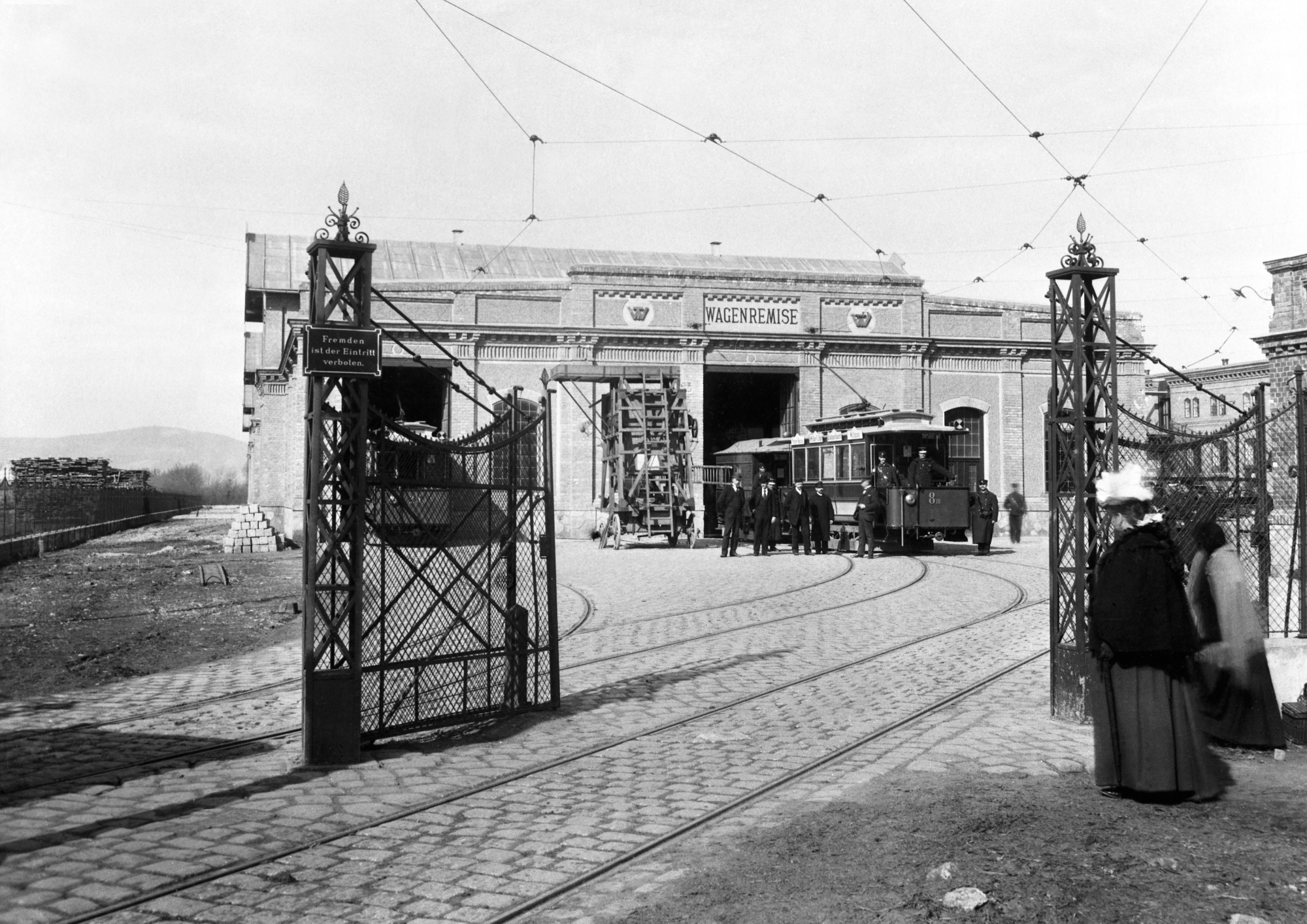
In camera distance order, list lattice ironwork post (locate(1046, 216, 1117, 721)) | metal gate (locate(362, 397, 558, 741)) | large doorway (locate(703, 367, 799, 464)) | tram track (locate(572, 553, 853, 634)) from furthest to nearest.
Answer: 1. large doorway (locate(703, 367, 799, 464))
2. tram track (locate(572, 553, 853, 634))
3. lattice ironwork post (locate(1046, 216, 1117, 721))
4. metal gate (locate(362, 397, 558, 741))

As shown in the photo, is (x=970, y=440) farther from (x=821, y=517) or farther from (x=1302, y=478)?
(x=1302, y=478)

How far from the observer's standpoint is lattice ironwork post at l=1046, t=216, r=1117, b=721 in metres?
7.93

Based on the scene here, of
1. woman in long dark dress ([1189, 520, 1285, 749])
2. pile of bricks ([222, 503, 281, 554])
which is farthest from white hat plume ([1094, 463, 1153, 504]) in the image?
pile of bricks ([222, 503, 281, 554])

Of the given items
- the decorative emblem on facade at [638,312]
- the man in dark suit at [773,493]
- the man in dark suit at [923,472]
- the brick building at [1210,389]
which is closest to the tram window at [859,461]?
the man in dark suit at [923,472]

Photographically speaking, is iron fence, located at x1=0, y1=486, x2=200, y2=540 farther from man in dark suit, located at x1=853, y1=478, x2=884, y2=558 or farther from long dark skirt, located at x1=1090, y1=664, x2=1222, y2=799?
long dark skirt, located at x1=1090, y1=664, x2=1222, y2=799

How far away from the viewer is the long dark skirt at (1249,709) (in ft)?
23.1

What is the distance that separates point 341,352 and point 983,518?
69.1ft

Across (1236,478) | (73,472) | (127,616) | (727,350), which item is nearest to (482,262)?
(727,350)

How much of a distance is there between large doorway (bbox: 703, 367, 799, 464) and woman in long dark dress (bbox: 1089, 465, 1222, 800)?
34146mm

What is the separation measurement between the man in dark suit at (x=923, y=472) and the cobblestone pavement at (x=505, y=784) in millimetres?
13140

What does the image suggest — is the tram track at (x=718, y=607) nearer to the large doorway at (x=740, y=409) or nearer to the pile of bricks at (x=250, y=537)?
the pile of bricks at (x=250, y=537)

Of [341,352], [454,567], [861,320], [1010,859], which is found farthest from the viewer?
[861,320]

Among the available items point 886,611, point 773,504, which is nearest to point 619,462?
point 773,504

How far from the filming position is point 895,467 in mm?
25828
